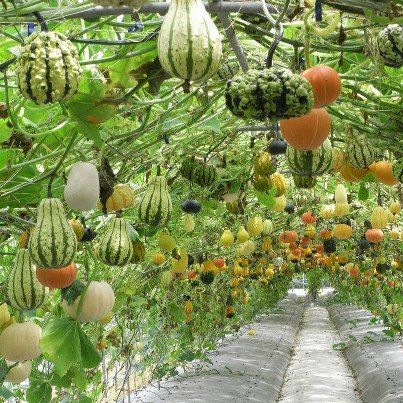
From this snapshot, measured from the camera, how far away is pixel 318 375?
1268cm

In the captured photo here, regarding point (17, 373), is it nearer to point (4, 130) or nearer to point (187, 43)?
point (4, 130)

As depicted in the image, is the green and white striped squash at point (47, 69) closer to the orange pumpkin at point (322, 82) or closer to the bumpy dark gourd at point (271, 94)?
the bumpy dark gourd at point (271, 94)

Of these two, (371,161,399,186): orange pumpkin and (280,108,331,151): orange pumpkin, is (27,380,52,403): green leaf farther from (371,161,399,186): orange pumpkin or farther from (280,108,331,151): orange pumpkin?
(280,108,331,151): orange pumpkin

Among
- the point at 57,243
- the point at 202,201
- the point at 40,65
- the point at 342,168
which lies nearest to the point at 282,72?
the point at 40,65

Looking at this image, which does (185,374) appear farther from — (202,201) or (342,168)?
(342,168)

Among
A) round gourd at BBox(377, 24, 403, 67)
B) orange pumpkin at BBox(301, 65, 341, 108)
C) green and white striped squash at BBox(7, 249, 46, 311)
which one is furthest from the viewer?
green and white striped squash at BBox(7, 249, 46, 311)

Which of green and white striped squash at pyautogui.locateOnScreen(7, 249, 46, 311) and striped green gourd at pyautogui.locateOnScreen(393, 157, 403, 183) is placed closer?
green and white striped squash at pyautogui.locateOnScreen(7, 249, 46, 311)

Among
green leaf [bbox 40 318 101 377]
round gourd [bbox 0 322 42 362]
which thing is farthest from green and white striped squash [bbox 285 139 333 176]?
round gourd [bbox 0 322 42 362]

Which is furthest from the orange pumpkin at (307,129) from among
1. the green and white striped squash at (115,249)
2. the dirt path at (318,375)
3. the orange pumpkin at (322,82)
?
the dirt path at (318,375)

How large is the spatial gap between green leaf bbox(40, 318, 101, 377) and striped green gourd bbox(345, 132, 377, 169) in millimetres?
1975

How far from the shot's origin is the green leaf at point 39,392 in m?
5.37

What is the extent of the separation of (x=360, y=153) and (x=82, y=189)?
1.94m

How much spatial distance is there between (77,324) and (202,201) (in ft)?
8.19

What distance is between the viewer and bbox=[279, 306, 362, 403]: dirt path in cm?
1077
